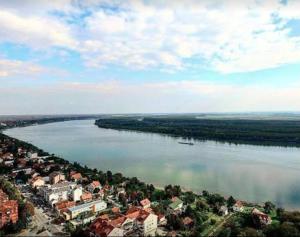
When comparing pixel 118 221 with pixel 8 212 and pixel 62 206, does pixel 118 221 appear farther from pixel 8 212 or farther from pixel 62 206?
pixel 8 212

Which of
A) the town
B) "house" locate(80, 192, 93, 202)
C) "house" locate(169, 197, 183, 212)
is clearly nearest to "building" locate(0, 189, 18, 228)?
the town

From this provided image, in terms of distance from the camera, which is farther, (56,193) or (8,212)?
(56,193)

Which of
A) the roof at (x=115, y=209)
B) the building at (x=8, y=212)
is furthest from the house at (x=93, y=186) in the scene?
the building at (x=8, y=212)

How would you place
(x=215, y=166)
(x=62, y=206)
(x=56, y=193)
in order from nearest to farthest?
Answer: (x=62, y=206) → (x=56, y=193) → (x=215, y=166)

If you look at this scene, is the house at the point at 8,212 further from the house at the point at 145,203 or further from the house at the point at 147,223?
the house at the point at 145,203

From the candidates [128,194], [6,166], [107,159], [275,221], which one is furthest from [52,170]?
[275,221]

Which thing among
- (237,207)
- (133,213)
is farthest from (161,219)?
(237,207)
